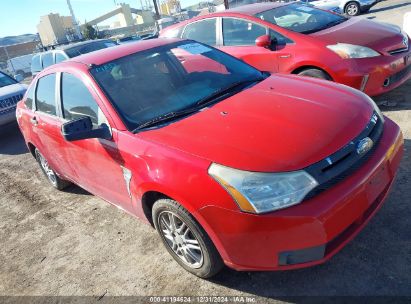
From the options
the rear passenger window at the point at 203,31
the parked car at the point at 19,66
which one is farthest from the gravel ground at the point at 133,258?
the parked car at the point at 19,66

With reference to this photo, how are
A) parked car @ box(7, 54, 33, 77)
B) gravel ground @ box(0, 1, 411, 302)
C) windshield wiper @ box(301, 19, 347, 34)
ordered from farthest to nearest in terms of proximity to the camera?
parked car @ box(7, 54, 33, 77), windshield wiper @ box(301, 19, 347, 34), gravel ground @ box(0, 1, 411, 302)

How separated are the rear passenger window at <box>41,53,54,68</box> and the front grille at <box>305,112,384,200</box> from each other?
33.0 ft

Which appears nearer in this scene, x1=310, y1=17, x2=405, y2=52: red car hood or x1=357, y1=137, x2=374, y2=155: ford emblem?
x1=357, y1=137, x2=374, y2=155: ford emblem

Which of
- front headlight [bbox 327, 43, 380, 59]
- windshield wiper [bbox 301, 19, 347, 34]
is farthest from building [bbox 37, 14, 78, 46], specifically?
front headlight [bbox 327, 43, 380, 59]

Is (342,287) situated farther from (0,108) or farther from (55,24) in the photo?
(55,24)

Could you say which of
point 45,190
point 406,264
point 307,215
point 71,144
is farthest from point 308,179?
point 45,190

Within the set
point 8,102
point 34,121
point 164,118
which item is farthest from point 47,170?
point 8,102

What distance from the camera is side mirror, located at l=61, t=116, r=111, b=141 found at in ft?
9.35

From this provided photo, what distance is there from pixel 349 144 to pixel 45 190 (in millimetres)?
4243

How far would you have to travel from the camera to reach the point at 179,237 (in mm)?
2760

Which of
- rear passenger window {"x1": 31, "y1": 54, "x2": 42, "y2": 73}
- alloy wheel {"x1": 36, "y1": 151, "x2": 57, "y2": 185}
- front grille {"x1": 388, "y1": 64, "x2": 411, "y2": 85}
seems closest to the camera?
front grille {"x1": 388, "y1": 64, "x2": 411, "y2": 85}

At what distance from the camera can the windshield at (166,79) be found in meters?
3.02


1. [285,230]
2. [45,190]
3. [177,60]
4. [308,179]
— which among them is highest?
[177,60]

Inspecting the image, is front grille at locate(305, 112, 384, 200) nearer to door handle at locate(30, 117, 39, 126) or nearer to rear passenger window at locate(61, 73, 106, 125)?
rear passenger window at locate(61, 73, 106, 125)
